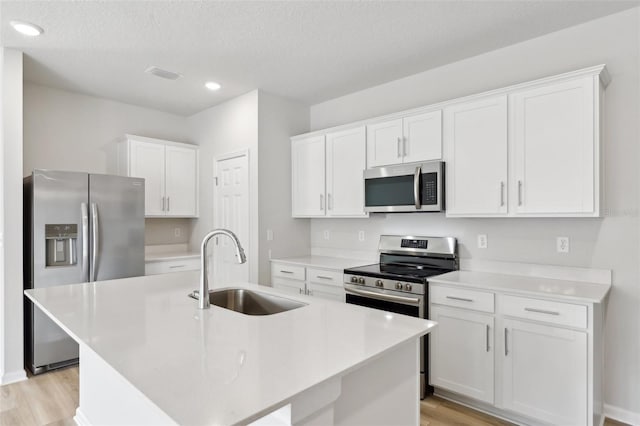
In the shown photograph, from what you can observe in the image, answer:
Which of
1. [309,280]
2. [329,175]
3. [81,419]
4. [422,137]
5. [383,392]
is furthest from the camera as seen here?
[329,175]

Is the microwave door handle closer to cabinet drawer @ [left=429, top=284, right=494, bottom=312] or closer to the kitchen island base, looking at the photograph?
cabinet drawer @ [left=429, top=284, right=494, bottom=312]

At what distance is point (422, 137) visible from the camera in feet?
10.2

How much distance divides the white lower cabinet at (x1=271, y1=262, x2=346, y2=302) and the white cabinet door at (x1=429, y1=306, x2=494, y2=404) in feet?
3.01

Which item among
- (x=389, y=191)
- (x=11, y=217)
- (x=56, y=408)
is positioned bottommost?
(x=56, y=408)

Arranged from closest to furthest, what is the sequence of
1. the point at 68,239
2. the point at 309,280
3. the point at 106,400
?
the point at 106,400 → the point at 68,239 → the point at 309,280

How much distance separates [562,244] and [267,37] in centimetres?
262

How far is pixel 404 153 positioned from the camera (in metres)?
3.22

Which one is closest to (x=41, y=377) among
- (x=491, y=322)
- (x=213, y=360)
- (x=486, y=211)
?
(x=213, y=360)

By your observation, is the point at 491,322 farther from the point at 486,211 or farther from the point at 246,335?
the point at 246,335

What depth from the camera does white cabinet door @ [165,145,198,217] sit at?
4.49 metres

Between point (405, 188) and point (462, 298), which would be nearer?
point (462, 298)

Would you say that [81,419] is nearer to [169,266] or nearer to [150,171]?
[169,266]

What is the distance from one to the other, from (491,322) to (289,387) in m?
1.91

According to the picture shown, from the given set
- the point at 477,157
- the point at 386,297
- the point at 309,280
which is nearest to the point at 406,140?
the point at 477,157
